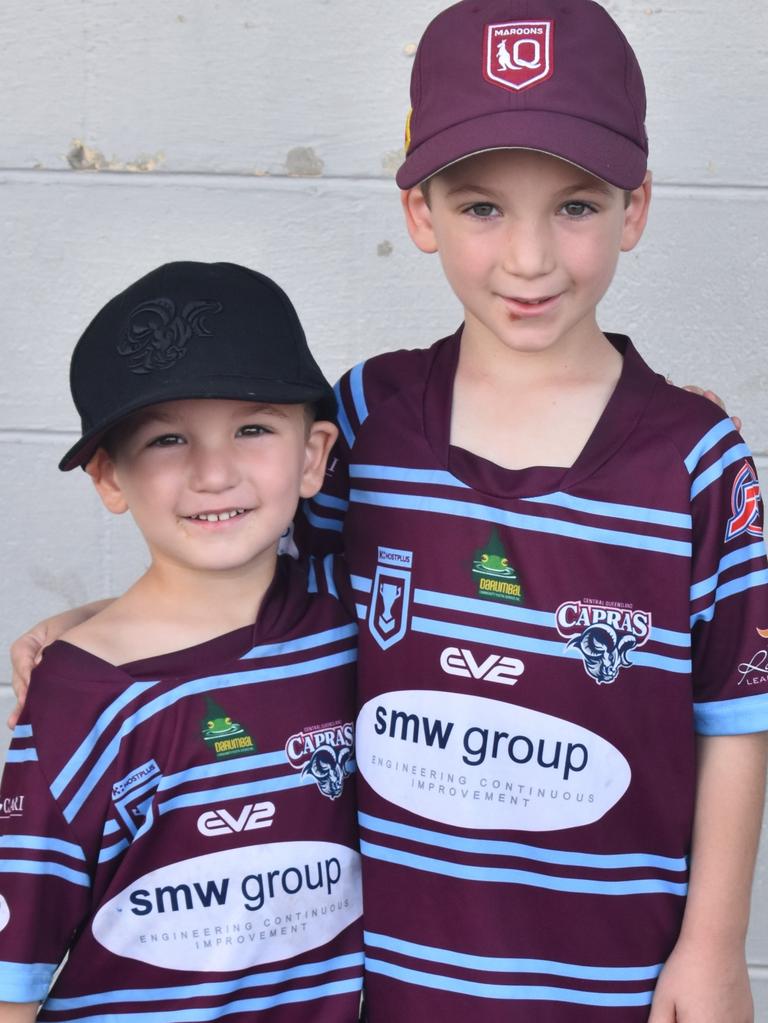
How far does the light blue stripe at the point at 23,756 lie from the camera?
4.29 ft

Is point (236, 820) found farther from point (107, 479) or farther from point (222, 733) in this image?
point (107, 479)

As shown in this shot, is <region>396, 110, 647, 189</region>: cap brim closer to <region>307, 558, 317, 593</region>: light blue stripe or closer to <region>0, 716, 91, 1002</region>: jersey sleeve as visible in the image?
<region>307, 558, 317, 593</region>: light blue stripe

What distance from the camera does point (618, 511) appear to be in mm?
1380

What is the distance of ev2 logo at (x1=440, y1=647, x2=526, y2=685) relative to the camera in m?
1.41

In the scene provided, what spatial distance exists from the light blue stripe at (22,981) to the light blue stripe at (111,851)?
0.39 feet

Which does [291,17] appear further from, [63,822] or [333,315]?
[63,822]

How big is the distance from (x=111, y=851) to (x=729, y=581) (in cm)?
68

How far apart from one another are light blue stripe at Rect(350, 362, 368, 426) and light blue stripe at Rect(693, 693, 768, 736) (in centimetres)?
50

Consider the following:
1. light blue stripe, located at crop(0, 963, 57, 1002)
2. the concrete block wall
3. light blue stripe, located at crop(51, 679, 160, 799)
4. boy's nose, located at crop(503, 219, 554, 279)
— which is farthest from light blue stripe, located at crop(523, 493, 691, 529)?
the concrete block wall

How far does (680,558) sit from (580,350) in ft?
0.85

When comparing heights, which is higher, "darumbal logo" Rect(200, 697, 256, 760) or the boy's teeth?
the boy's teeth

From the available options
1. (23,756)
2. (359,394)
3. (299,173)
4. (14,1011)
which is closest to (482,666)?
(359,394)

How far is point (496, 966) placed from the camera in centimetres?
144

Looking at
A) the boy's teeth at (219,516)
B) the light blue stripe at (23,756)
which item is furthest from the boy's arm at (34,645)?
the boy's teeth at (219,516)
